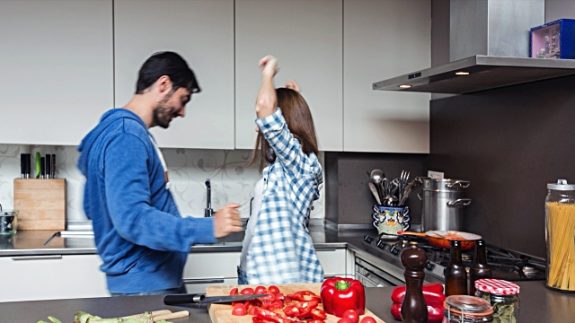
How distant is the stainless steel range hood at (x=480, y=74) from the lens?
1926 millimetres

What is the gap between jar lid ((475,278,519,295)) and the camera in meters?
1.25

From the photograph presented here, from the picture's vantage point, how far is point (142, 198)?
153 centimetres

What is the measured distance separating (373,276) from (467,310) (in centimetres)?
137

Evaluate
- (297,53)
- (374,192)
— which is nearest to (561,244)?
(374,192)

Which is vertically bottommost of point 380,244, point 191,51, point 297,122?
point 380,244

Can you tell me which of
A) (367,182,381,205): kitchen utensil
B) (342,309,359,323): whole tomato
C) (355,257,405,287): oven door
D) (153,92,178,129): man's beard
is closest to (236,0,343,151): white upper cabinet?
(367,182,381,205): kitchen utensil

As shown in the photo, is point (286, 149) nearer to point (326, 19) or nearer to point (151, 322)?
point (151, 322)

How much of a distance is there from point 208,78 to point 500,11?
51.1 inches

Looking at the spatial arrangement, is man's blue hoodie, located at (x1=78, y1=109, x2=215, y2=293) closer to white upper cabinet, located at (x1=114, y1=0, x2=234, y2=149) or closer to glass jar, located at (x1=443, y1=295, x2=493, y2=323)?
glass jar, located at (x1=443, y1=295, x2=493, y2=323)

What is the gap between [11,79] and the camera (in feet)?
8.41

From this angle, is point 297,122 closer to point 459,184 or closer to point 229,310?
point 229,310

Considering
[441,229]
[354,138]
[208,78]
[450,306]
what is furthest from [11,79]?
[450,306]

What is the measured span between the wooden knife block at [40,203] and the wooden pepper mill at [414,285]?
207cm

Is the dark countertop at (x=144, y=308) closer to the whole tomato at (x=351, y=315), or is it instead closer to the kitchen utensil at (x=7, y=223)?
the whole tomato at (x=351, y=315)
